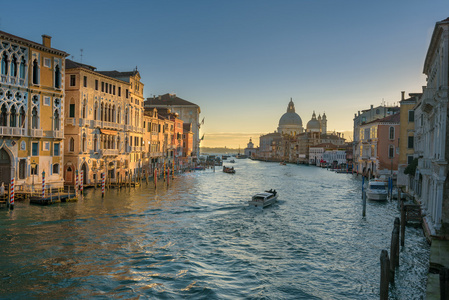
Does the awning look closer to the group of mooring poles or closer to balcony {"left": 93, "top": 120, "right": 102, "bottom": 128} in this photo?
balcony {"left": 93, "top": 120, "right": 102, "bottom": 128}

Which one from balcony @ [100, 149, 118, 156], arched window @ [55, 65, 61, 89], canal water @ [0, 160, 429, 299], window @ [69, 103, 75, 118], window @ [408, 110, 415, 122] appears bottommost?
canal water @ [0, 160, 429, 299]

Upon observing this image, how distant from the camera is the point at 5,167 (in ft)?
80.2

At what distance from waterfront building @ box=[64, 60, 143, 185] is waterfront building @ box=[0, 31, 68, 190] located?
10.2 ft

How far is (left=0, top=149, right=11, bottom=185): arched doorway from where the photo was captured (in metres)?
24.3

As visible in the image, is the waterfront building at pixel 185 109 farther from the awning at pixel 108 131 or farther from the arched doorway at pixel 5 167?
the arched doorway at pixel 5 167

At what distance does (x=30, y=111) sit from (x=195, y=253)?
17866 millimetres

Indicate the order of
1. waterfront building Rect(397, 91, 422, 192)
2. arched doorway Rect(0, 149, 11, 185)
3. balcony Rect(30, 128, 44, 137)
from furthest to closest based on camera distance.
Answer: waterfront building Rect(397, 91, 422, 192), balcony Rect(30, 128, 44, 137), arched doorway Rect(0, 149, 11, 185)

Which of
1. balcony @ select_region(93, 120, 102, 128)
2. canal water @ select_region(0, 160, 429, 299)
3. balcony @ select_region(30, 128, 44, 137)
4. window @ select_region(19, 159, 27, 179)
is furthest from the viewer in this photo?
balcony @ select_region(93, 120, 102, 128)

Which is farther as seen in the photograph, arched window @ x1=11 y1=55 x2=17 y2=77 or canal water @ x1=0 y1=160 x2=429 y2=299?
arched window @ x1=11 y1=55 x2=17 y2=77

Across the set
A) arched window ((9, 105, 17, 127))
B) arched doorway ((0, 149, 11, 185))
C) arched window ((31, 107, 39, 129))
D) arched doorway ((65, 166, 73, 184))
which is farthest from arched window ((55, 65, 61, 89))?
arched doorway ((65, 166, 73, 184))

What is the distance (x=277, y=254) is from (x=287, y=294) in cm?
377

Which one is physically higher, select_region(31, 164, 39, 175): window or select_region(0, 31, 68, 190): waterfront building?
select_region(0, 31, 68, 190): waterfront building

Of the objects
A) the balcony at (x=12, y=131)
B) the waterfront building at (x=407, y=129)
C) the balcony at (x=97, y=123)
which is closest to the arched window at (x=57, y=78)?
the balcony at (x=12, y=131)

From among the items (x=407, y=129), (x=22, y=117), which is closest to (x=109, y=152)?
(x=22, y=117)
